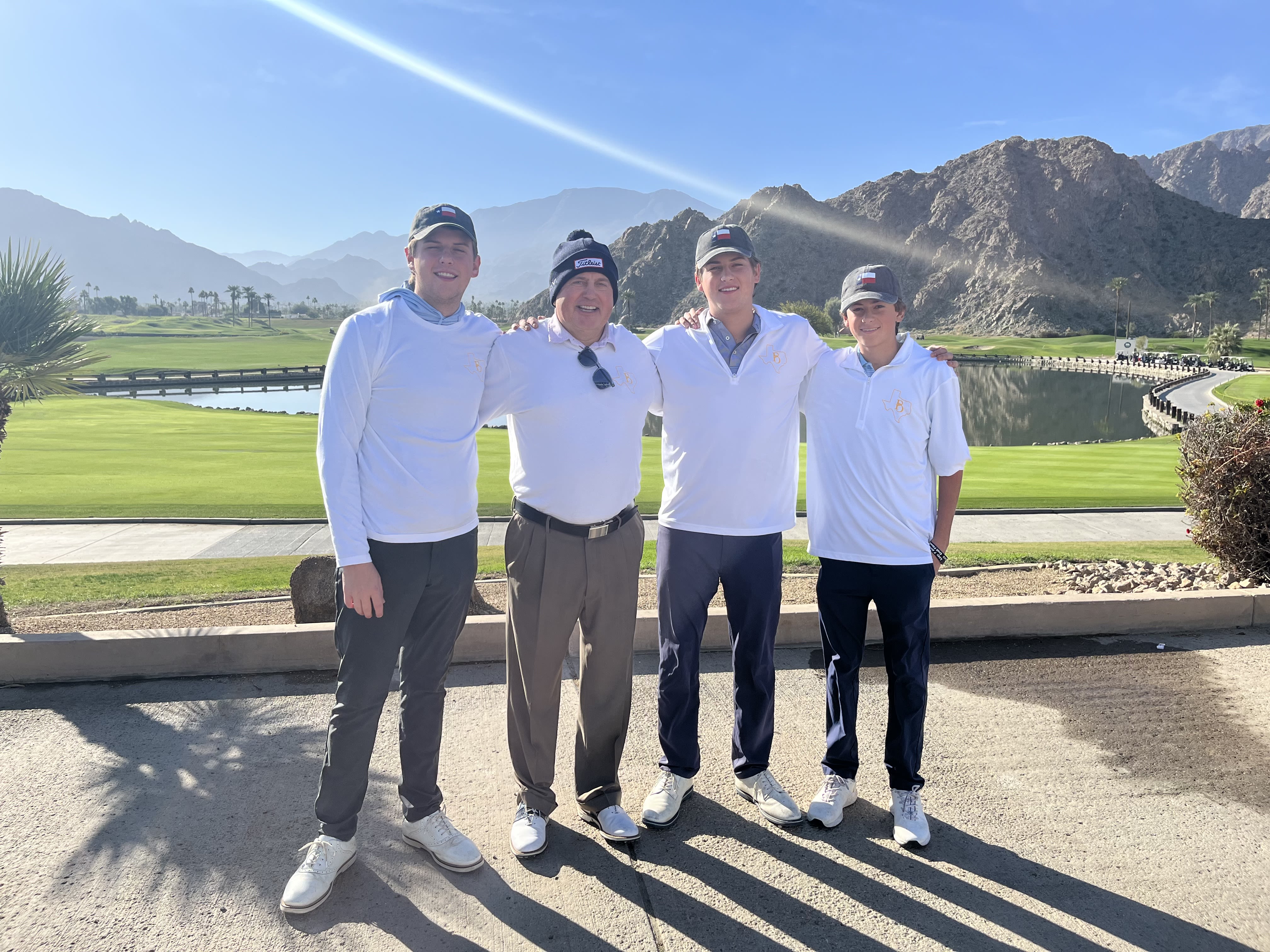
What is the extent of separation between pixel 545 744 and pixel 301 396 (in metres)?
64.4

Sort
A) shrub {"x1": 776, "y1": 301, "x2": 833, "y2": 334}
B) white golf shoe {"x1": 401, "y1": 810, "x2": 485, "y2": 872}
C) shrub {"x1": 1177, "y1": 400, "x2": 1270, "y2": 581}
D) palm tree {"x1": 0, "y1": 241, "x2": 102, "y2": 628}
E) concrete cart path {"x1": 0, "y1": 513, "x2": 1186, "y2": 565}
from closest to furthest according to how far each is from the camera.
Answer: white golf shoe {"x1": 401, "y1": 810, "x2": 485, "y2": 872} → palm tree {"x1": 0, "y1": 241, "x2": 102, "y2": 628} → shrub {"x1": 1177, "y1": 400, "x2": 1270, "y2": 581} → concrete cart path {"x1": 0, "y1": 513, "x2": 1186, "y2": 565} → shrub {"x1": 776, "y1": 301, "x2": 833, "y2": 334}

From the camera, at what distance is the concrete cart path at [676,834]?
2.95m

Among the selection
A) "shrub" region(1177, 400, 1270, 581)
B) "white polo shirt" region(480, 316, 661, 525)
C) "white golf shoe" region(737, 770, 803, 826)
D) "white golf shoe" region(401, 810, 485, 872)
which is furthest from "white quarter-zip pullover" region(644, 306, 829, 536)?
"shrub" region(1177, 400, 1270, 581)

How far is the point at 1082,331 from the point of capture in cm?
18838

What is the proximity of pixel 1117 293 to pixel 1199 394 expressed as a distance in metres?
145

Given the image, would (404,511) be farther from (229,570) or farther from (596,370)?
(229,570)

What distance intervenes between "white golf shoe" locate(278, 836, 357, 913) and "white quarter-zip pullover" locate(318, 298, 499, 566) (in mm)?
1182

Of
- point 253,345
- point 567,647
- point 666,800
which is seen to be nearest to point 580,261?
point 567,647

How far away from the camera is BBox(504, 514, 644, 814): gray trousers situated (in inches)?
143

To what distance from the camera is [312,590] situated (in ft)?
19.9

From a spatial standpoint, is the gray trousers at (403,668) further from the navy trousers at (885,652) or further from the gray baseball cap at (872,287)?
the gray baseball cap at (872,287)

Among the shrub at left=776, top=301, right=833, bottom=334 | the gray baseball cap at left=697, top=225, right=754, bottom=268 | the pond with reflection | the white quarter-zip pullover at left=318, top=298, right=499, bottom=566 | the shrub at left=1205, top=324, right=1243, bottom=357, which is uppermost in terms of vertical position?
the shrub at left=776, top=301, right=833, bottom=334

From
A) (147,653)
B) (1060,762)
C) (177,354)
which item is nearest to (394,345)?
(147,653)

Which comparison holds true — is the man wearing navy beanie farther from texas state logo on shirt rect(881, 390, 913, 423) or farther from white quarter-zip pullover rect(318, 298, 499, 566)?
texas state logo on shirt rect(881, 390, 913, 423)
